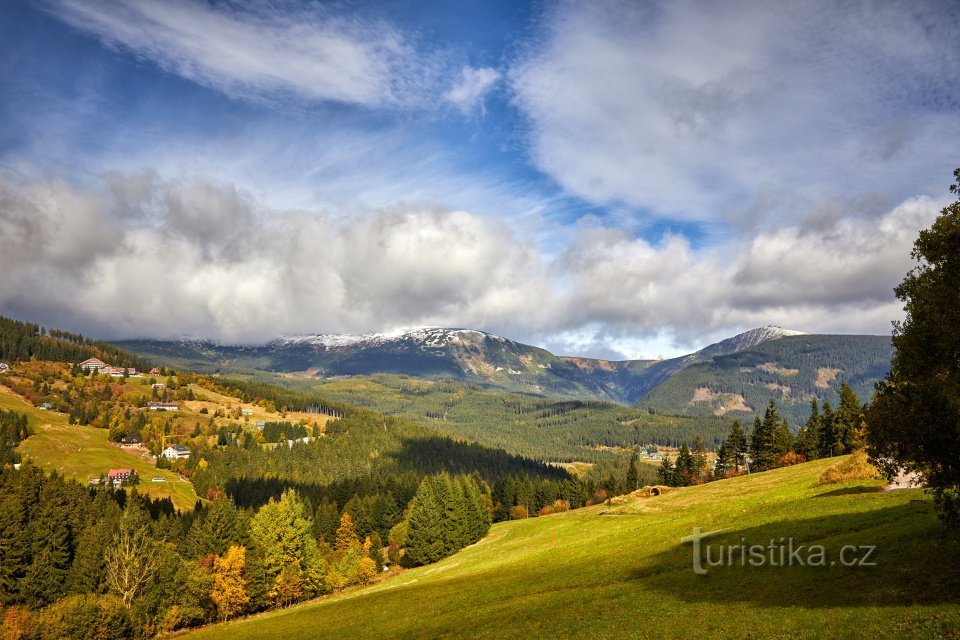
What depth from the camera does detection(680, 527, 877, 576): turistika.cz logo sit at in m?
29.6

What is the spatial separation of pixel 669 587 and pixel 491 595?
17.4 m

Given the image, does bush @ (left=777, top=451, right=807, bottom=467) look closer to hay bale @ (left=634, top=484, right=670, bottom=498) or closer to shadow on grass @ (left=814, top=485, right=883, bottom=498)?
hay bale @ (left=634, top=484, right=670, bottom=498)

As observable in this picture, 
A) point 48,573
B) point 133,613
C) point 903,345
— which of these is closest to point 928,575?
point 903,345

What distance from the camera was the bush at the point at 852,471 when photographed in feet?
165

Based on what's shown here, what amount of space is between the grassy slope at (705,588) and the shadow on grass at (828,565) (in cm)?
12

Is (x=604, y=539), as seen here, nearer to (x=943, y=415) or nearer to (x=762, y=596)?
(x=762, y=596)

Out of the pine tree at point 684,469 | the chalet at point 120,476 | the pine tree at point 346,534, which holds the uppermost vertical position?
the pine tree at point 684,469

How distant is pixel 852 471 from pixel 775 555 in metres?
25.0

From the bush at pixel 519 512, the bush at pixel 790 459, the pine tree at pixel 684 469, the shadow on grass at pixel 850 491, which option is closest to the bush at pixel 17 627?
the shadow on grass at pixel 850 491

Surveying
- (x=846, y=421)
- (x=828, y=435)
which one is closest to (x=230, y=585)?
(x=846, y=421)

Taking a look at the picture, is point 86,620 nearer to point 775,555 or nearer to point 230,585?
point 230,585

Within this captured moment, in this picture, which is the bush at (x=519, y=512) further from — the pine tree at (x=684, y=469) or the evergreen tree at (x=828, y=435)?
the evergreen tree at (x=828, y=435)

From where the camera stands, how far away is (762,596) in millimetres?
27938

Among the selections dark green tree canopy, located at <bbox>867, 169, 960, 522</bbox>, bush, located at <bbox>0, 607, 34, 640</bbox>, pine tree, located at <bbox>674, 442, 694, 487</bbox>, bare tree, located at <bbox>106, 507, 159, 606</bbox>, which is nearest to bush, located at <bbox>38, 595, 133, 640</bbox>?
bush, located at <bbox>0, 607, 34, 640</bbox>
